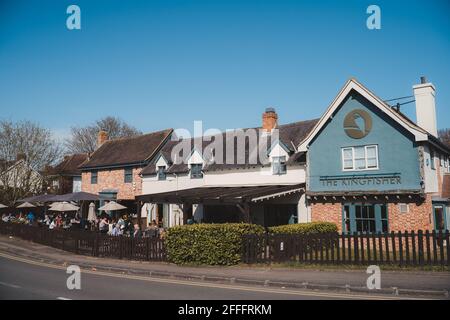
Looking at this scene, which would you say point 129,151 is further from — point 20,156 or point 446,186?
point 446,186

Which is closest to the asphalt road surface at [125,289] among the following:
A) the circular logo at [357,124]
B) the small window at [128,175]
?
the circular logo at [357,124]

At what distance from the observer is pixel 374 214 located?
64.8 feet

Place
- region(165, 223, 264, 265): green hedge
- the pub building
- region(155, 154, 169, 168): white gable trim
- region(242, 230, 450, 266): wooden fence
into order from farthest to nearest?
region(155, 154, 169, 168): white gable trim → the pub building → region(165, 223, 264, 265): green hedge → region(242, 230, 450, 266): wooden fence

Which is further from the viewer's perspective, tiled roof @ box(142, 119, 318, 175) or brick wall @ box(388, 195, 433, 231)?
tiled roof @ box(142, 119, 318, 175)

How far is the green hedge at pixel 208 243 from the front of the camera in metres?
14.9

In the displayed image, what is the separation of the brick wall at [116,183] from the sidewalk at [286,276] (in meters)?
16.9

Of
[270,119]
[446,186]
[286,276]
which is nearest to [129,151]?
[270,119]

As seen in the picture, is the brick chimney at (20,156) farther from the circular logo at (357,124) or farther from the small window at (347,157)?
the circular logo at (357,124)

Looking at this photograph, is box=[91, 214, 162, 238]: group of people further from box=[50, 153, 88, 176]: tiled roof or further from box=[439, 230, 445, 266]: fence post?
box=[50, 153, 88, 176]: tiled roof

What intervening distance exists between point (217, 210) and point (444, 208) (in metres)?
14.7

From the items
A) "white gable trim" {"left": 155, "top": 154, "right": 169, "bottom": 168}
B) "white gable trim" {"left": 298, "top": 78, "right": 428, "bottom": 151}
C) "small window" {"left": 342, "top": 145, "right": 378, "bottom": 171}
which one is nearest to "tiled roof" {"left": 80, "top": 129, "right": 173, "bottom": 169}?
"white gable trim" {"left": 155, "top": 154, "right": 169, "bottom": 168}

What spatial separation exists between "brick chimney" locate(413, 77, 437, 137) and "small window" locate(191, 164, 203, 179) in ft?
51.4

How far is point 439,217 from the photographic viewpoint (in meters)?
20.3

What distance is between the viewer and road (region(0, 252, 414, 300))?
9898 mm
